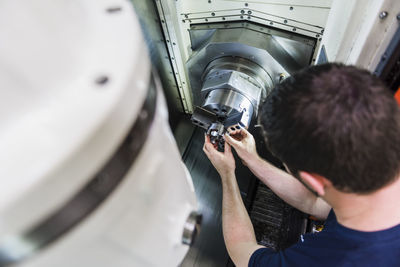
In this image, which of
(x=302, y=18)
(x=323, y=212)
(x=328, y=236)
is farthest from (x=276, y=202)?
(x=302, y=18)

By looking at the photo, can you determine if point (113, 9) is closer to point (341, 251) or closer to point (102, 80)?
point (102, 80)

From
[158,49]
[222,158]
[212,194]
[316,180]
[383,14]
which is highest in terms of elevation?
[383,14]

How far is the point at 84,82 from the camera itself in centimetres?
28

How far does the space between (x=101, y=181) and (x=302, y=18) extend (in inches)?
39.1

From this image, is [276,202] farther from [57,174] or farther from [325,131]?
[57,174]

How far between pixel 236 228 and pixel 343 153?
2.12 ft

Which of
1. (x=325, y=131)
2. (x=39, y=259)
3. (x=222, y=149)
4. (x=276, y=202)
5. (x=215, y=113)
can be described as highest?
(x=39, y=259)

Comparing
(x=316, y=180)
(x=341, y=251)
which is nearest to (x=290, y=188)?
(x=341, y=251)

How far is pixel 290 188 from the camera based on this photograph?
132 cm

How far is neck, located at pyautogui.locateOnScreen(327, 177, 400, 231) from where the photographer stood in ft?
2.59

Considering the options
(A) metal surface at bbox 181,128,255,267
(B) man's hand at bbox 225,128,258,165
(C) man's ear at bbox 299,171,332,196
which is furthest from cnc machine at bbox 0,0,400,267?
(A) metal surface at bbox 181,128,255,267

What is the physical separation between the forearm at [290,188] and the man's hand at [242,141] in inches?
2.1

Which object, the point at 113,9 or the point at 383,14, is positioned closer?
the point at 113,9

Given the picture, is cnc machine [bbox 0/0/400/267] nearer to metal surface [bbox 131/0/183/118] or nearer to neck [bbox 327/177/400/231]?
neck [bbox 327/177/400/231]
